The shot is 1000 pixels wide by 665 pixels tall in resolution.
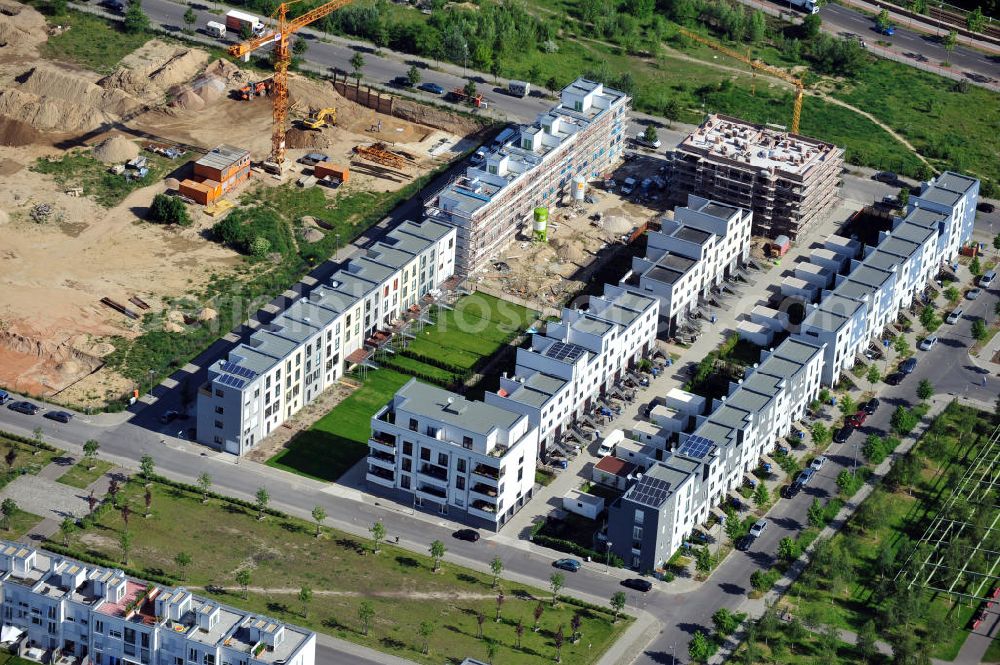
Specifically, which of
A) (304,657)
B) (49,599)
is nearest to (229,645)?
(304,657)

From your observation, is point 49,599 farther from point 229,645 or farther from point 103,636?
point 229,645

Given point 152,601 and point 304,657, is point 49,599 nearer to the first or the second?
point 152,601

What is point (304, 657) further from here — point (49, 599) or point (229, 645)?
point (49, 599)

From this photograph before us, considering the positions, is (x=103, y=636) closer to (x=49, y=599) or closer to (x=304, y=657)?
(x=49, y=599)

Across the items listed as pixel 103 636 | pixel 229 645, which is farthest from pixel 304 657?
pixel 103 636

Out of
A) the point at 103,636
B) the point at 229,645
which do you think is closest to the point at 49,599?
the point at 103,636
